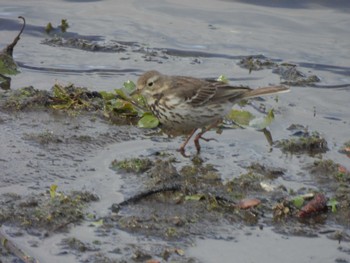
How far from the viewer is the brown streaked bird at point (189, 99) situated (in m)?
9.16

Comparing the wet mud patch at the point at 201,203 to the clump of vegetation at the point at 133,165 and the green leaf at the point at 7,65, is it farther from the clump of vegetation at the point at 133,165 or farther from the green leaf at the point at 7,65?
the green leaf at the point at 7,65

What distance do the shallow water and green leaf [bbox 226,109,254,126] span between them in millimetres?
269

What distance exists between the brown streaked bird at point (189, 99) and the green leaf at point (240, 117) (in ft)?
1.87

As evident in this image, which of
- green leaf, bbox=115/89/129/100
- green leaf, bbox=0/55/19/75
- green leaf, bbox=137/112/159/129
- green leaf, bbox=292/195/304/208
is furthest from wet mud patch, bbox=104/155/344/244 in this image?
green leaf, bbox=0/55/19/75

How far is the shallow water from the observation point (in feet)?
23.5

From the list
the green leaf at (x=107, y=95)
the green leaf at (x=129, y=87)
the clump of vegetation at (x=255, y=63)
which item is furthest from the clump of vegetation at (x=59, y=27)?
the green leaf at (x=107, y=95)

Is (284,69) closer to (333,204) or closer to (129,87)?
(129,87)

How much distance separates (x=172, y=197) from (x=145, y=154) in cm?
120

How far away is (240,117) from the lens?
33.3 feet

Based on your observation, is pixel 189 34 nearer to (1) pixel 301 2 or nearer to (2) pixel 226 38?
(2) pixel 226 38

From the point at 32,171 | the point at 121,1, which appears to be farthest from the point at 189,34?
the point at 32,171

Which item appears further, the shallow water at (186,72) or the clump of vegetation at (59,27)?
the clump of vegetation at (59,27)

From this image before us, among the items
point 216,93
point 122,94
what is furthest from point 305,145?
point 122,94

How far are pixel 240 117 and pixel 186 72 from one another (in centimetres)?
225
